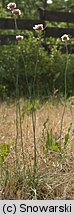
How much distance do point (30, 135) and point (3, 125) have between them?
552 mm

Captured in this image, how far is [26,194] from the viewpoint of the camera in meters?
2.49

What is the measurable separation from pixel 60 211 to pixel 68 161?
840mm

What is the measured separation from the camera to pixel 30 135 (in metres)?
3.56

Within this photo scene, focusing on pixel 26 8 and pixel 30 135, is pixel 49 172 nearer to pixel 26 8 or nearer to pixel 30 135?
pixel 30 135

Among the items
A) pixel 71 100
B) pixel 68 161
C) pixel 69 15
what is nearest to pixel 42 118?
pixel 71 100

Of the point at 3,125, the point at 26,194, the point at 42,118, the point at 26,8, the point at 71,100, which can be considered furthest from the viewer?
the point at 26,8

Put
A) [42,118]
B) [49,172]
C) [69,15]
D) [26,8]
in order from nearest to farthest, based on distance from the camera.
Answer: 1. [49,172]
2. [42,118]
3. [69,15]
4. [26,8]

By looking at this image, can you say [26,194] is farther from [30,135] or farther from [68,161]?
[30,135]

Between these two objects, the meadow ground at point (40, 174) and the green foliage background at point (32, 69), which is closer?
the meadow ground at point (40, 174)

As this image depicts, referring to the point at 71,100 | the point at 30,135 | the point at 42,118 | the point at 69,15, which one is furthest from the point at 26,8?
the point at 30,135

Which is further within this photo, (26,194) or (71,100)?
(71,100)

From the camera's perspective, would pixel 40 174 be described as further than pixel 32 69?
No

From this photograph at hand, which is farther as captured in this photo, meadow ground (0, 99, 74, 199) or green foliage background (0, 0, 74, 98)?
green foliage background (0, 0, 74, 98)

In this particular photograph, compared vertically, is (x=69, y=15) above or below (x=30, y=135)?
above
